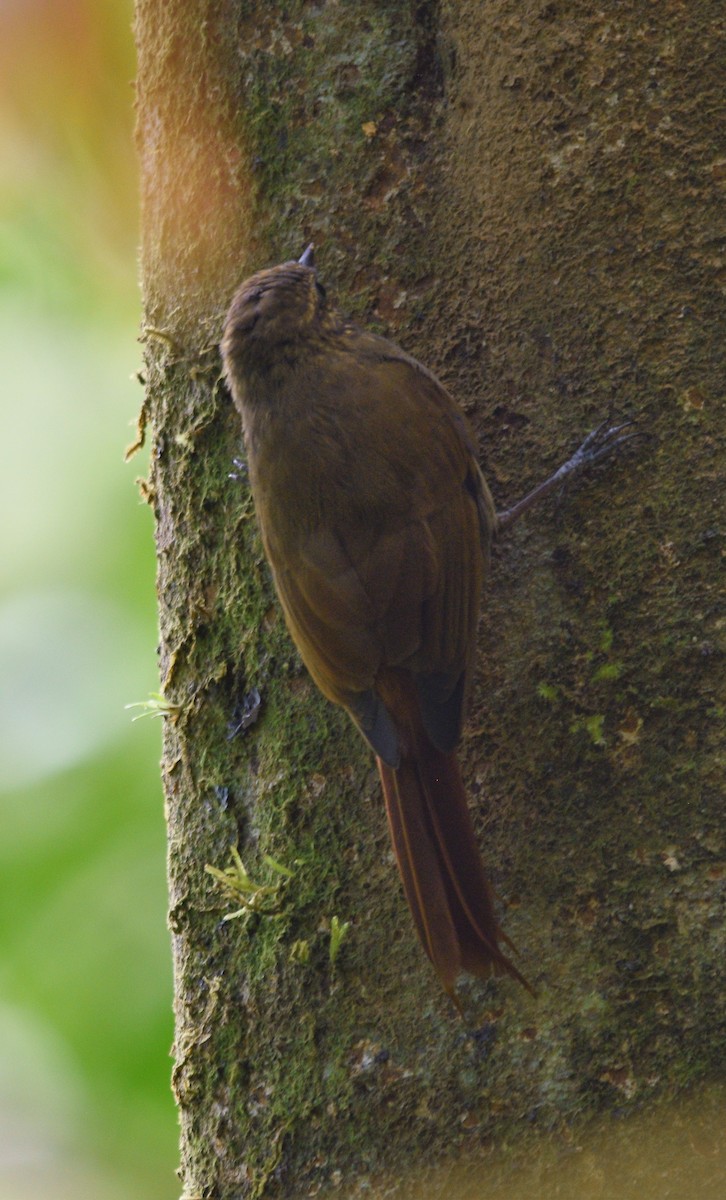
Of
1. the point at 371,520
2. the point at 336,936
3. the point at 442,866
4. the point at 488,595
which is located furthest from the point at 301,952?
the point at 371,520

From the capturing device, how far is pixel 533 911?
186 cm

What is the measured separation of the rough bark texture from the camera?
71.4 inches

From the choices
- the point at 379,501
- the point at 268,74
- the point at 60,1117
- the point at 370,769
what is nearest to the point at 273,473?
the point at 379,501

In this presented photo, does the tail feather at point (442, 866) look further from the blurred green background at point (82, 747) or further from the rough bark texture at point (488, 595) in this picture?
the blurred green background at point (82, 747)

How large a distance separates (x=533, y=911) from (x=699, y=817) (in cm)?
28

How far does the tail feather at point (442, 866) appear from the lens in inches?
71.1

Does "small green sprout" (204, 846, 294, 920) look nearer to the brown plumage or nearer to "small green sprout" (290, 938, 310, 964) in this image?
"small green sprout" (290, 938, 310, 964)

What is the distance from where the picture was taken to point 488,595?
2.11 metres

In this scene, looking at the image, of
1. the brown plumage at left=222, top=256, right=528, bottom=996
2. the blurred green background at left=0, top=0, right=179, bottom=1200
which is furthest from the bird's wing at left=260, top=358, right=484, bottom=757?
the blurred green background at left=0, top=0, right=179, bottom=1200

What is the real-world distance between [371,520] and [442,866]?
2.21 feet

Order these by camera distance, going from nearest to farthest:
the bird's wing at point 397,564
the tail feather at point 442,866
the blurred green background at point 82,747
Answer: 1. the tail feather at point 442,866
2. the bird's wing at point 397,564
3. the blurred green background at point 82,747

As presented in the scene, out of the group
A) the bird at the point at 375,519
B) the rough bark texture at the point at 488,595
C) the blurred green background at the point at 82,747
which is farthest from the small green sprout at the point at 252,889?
the blurred green background at the point at 82,747

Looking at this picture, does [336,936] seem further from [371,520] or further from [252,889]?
[371,520]

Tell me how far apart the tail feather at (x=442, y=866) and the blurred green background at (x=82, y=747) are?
1.41 m
